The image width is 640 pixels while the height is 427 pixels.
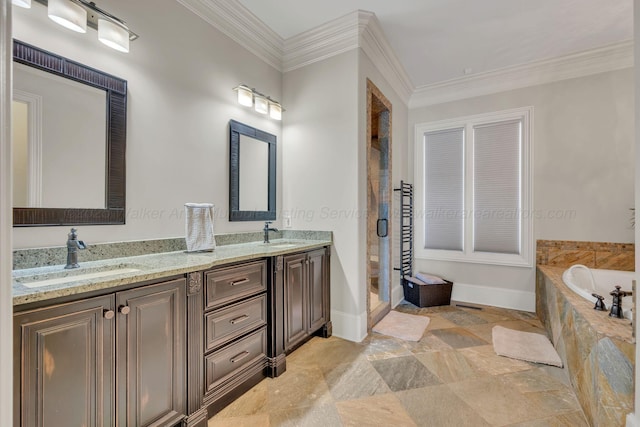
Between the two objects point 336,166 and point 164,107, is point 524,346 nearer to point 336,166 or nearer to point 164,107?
point 336,166

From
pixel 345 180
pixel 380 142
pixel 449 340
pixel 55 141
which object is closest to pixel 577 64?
pixel 380 142

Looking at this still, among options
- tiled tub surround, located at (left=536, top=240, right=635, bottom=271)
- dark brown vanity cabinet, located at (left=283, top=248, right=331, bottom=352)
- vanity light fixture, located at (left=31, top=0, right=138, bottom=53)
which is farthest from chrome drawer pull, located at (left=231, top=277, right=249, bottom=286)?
tiled tub surround, located at (left=536, top=240, right=635, bottom=271)

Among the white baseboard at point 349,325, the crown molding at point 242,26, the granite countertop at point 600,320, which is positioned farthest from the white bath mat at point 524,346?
the crown molding at point 242,26

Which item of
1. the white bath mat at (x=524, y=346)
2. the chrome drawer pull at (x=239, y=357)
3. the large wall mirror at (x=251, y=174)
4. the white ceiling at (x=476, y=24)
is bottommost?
the white bath mat at (x=524, y=346)

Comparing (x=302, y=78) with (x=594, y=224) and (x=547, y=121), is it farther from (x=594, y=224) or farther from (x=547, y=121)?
(x=594, y=224)

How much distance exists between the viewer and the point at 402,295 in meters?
3.76

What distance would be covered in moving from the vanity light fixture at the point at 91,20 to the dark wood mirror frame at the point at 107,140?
18 cm

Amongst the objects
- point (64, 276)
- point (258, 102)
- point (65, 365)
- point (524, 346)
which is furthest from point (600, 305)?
point (64, 276)

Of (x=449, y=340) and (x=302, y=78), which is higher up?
(x=302, y=78)

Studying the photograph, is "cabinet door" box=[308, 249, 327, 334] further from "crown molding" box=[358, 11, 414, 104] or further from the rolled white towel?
"crown molding" box=[358, 11, 414, 104]

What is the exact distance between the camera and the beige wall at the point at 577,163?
2.96 metres

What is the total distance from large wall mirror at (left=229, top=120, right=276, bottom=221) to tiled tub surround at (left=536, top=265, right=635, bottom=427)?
2.50 m

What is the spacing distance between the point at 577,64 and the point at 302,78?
3029mm

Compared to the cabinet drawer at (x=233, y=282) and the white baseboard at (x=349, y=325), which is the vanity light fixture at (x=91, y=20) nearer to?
the cabinet drawer at (x=233, y=282)
